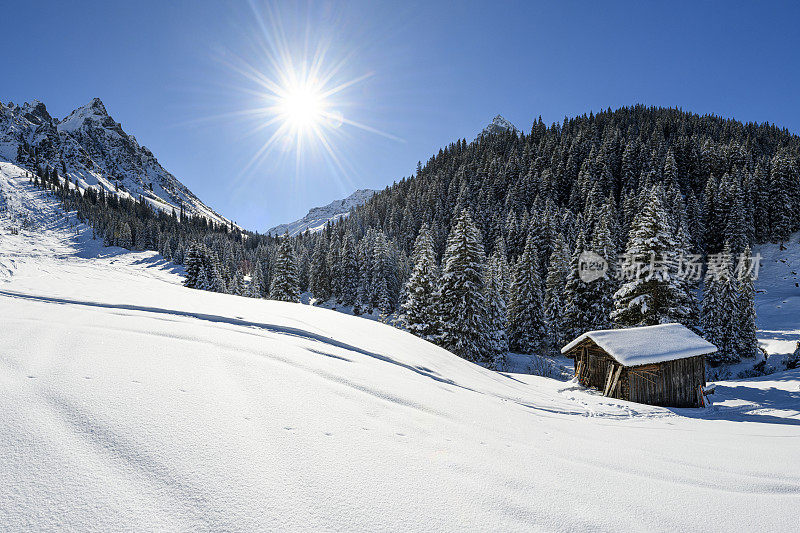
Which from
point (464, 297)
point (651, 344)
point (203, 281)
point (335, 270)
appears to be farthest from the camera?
point (335, 270)

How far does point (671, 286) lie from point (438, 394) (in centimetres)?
2505

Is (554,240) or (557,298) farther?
(554,240)

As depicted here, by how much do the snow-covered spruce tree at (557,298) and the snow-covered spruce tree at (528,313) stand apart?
1269mm

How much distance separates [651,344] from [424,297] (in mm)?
15919

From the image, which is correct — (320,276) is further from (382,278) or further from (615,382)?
(615,382)

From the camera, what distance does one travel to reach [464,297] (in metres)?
25.0

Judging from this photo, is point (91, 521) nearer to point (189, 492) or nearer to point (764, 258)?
point (189, 492)

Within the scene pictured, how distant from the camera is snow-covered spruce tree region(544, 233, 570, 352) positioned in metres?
35.1

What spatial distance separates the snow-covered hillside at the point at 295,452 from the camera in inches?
70.2

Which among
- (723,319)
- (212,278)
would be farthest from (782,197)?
(212,278)

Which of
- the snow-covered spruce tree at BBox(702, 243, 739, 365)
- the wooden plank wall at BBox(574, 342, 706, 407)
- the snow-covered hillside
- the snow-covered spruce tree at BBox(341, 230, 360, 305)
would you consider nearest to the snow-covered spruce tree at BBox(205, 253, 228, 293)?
the snow-covered spruce tree at BBox(341, 230, 360, 305)

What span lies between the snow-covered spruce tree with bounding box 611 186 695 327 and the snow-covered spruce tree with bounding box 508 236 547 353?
1162 centimetres

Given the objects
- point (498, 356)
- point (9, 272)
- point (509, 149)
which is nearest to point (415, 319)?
point (498, 356)

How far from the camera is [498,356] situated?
28.1 meters
